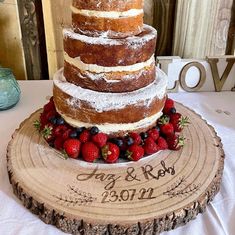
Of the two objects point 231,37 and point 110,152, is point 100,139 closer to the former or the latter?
point 110,152

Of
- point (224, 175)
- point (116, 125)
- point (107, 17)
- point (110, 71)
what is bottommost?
point (224, 175)

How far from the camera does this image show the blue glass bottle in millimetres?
1074

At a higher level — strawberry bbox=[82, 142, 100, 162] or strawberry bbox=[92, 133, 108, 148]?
strawberry bbox=[92, 133, 108, 148]

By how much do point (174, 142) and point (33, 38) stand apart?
2.45 ft

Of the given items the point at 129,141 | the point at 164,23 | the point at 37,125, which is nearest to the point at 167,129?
the point at 129,141

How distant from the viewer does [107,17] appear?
0.75m

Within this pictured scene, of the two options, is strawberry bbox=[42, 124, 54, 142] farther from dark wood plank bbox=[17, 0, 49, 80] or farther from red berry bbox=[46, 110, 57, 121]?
dark wood plank bbox=[17, 0, 49, 80]

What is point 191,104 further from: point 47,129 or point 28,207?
point 28,207

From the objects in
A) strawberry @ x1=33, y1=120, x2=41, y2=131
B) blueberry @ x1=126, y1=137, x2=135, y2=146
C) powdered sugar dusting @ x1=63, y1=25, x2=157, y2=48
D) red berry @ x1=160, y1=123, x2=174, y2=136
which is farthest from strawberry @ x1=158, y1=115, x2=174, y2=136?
strawberry @ x1=33, y1=120, x2=41, y2=131

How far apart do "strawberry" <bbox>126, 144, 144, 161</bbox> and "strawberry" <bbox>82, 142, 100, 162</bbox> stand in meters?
0.07

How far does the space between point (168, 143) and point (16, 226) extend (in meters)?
0.40

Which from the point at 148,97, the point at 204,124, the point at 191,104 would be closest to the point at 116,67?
the point at 148,97

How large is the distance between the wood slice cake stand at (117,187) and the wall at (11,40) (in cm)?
53

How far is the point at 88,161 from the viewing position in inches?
31.8
